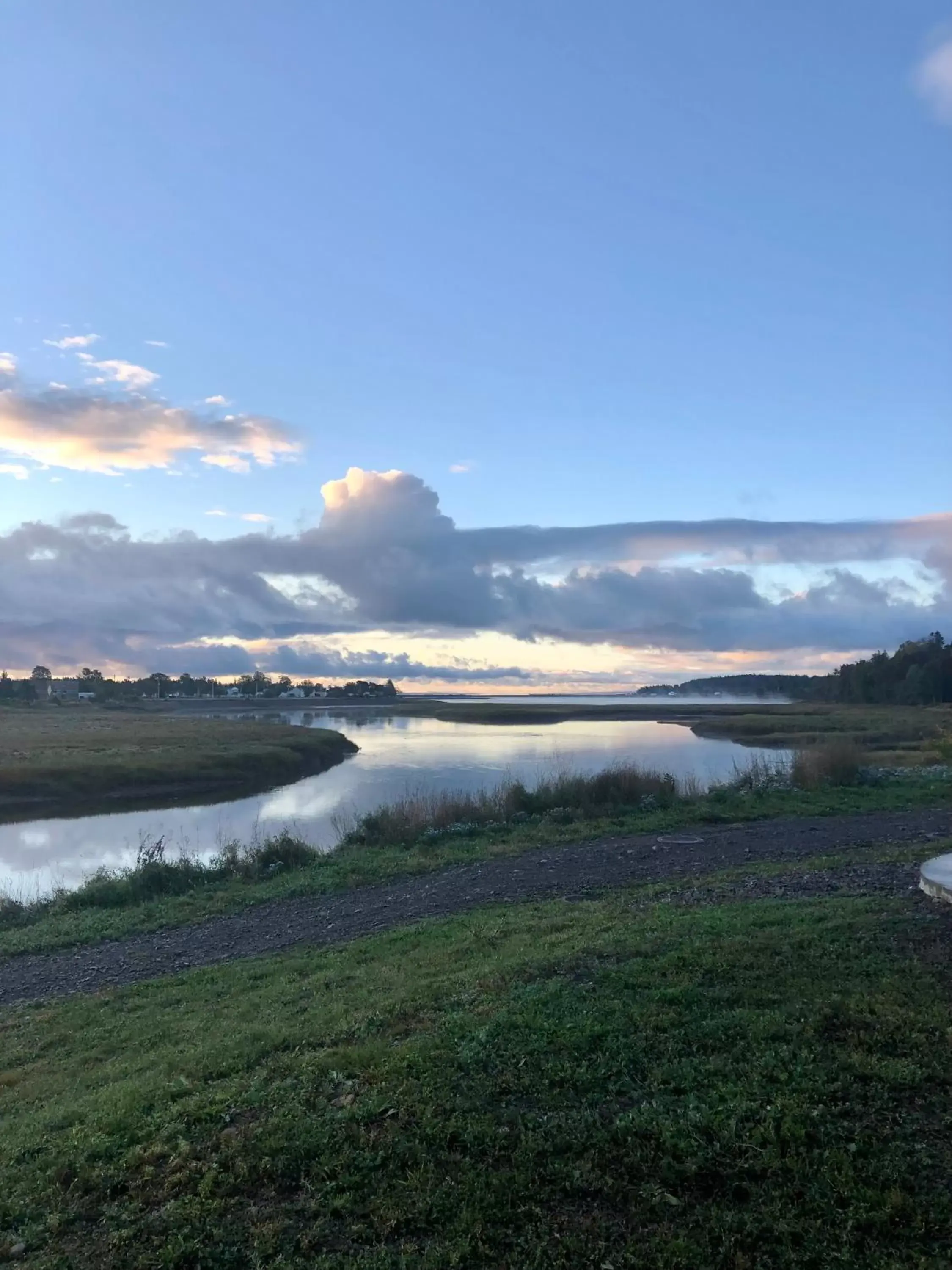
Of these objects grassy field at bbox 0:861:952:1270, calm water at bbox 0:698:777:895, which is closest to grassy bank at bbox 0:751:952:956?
calm water at bbox 0:698:777:895

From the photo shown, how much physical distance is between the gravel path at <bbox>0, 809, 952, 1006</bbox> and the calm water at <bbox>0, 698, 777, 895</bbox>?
8.09 m

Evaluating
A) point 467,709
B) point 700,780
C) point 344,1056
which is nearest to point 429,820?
point 700,780

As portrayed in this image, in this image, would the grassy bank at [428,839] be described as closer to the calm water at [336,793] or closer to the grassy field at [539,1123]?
the calm water at [336,793]

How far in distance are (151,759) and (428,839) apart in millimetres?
29781

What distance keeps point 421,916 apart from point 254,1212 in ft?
25.0

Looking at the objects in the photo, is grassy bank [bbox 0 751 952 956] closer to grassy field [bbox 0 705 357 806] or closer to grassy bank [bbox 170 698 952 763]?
grassy bank [bbox 170 698 952 763]

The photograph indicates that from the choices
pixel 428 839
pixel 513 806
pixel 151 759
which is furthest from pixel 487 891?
pixel 151 759

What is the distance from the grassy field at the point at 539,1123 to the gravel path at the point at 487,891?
9.90 ft

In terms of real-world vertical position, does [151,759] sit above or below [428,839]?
below

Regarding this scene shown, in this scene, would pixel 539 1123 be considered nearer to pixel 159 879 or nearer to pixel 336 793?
pixel 159 879

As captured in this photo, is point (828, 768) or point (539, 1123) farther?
point (828, 768)

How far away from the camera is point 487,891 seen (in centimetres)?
1266

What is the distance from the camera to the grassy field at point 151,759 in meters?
37.8

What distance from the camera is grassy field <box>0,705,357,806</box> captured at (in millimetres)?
37812
